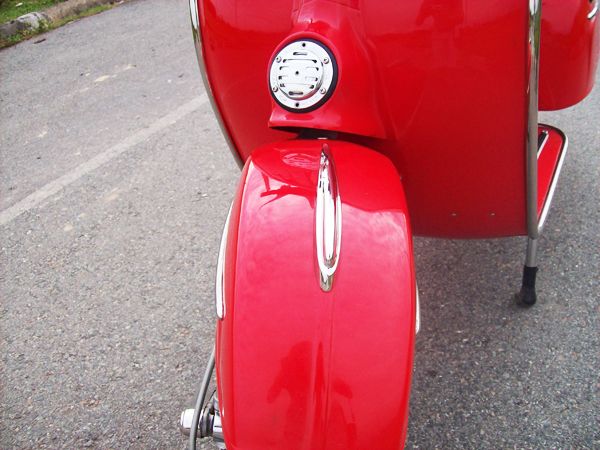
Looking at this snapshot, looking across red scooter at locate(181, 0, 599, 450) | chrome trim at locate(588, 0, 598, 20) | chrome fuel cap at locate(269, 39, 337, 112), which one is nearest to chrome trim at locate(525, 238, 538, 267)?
red scooter at locate(181, 0, 599, 450)

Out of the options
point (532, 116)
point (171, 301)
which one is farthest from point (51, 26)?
point (532, 116)

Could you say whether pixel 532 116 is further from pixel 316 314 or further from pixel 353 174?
pixel 316 314

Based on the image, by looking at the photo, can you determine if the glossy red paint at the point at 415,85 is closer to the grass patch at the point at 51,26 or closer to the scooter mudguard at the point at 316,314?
the scooter mudguard at the point at 316,314

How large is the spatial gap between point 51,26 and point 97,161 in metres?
2.59

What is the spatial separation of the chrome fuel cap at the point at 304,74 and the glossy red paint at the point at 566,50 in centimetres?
59

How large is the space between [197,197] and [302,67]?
4.65 feet

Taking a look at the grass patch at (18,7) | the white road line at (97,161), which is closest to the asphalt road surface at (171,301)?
the white road line at (97,161)

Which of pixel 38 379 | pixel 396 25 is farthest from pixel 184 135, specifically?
pixel 396 25

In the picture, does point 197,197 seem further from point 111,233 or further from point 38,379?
point 38,379

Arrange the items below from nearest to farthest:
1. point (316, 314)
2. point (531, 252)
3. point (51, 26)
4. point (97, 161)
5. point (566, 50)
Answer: point (316, 314)
point (566, 50)
point (531, 252)
point (97, 161)
point (51, 26)

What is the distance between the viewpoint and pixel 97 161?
2.89 meters

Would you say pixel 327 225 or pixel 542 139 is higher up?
pixel 327 225

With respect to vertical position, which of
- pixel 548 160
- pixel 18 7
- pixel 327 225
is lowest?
pixel 18 7

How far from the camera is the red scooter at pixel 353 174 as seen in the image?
0.94m
